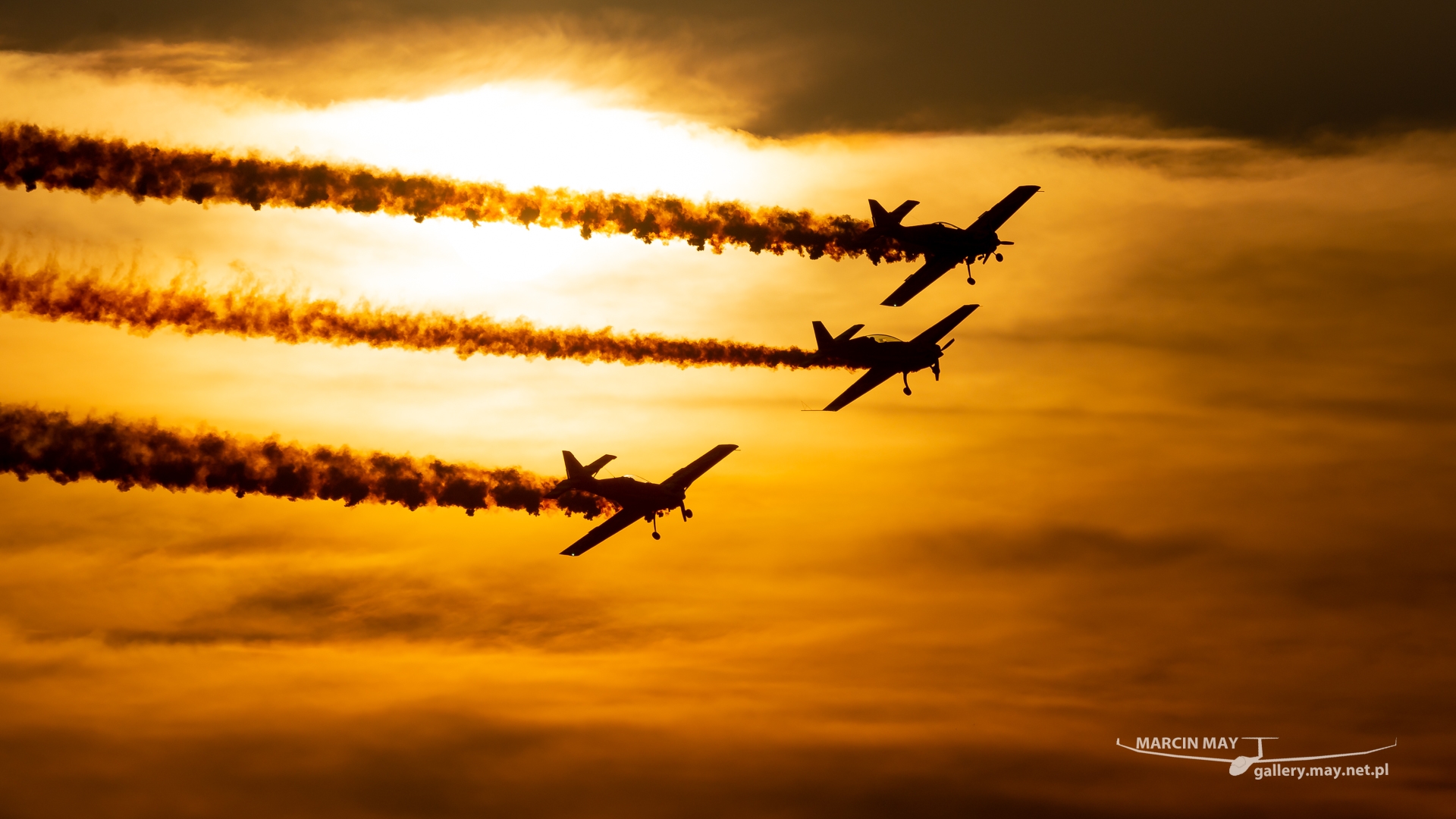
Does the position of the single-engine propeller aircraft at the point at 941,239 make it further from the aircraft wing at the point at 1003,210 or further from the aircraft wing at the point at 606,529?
the aircraft wing at the point at 606,529

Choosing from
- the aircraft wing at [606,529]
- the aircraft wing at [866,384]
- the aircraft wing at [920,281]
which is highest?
the aircraft wing at [920,281]

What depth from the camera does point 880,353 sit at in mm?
77188

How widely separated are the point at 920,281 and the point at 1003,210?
257 inches

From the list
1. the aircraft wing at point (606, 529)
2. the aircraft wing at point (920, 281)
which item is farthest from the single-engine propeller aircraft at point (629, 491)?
the aircraft wing at point (920, 281)

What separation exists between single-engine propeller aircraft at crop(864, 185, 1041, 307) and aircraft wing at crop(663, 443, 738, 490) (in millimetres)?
12558

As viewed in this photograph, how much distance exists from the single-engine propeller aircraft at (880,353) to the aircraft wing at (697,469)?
6.61 m

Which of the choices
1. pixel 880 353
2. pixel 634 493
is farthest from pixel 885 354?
pixel 634 493

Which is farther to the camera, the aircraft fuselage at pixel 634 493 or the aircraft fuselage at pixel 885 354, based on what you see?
the aircraft fuselage at pixel 885 354

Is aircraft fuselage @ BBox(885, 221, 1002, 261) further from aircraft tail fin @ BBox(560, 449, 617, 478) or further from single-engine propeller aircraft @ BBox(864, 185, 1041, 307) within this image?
aircraft tail fin @ BBox(560, 449, 617, 478)

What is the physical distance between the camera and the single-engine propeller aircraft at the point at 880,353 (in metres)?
75.9

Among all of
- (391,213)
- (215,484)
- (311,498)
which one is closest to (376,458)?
(311,498)

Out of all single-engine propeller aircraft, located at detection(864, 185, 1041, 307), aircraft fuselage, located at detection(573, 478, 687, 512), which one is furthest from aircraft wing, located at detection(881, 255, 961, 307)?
aircraft fuselage, located at detection(573, 478, 687, 512)

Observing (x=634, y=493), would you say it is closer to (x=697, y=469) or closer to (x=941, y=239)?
(x=697, y=469)

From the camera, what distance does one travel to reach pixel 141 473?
55.0 m
